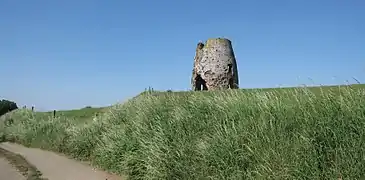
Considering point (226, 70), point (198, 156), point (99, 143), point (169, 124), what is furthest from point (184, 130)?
point (226, 70)

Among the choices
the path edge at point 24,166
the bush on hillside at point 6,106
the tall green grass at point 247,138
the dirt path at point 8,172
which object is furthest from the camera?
the bush on hillside at point 6,106

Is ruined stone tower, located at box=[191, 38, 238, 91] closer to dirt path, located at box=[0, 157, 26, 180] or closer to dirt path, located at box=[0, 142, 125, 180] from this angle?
dirt path, located at box=[0, 142, 125, 180]

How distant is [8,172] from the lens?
13.9m

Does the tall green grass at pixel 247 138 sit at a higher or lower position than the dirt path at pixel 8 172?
higher

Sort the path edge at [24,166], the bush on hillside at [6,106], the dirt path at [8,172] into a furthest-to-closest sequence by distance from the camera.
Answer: the bush on hillside at [6,106] → the path edge at [24,166] → the dirt path at [8,172]

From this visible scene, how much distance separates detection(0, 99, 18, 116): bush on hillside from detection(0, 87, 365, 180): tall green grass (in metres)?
→ 28.9

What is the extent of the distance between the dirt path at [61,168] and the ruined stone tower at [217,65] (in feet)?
35.9

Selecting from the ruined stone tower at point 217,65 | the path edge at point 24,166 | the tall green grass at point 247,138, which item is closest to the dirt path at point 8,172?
the path edge at point 24,166

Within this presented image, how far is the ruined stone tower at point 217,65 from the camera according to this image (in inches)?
1019

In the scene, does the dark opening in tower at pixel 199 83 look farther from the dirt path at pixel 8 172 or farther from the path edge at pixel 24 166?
the dirt path at pixel 8 172

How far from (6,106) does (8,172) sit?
28054 mm

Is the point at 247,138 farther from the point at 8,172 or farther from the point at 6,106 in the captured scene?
the point at 6,106

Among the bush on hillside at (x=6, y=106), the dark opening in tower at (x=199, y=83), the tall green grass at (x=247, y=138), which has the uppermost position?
Answer: the dark opening in tower at (x=199, y=83)

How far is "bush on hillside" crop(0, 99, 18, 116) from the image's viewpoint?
1532 inches
